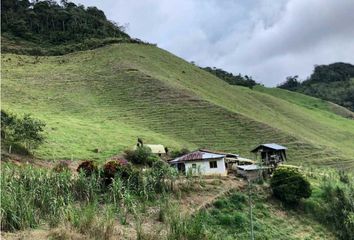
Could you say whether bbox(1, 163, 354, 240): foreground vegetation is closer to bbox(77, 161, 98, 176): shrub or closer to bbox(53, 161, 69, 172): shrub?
bbox(77, 161, 98, 176): shrub

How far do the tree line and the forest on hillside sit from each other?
75602 millimetres

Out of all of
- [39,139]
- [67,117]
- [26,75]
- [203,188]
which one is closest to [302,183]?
[203,188]

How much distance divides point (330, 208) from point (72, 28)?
290 ft

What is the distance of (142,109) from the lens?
233 ft

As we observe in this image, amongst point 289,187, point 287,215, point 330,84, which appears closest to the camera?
point 287,215

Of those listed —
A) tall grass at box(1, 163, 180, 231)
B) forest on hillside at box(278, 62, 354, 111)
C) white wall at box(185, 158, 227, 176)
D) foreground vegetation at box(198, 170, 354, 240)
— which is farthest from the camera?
forest on hillside at box(278, 62, 354, 111)

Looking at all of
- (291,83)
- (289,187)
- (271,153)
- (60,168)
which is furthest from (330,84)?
(60,168)

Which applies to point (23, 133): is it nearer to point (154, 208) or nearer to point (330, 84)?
point (154, 208)

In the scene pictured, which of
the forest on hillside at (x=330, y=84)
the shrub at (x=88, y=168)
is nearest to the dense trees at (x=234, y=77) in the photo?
the forest on hillside at (x=330, y=84)

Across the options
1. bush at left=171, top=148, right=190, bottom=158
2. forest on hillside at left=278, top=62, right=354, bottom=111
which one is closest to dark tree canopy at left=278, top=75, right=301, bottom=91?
forest on hillside at left=278, top=62, right=354, bottom=111

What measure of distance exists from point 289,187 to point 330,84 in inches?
5941

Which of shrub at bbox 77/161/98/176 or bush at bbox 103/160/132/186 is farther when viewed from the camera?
shrub at bbox 77/161/98/176

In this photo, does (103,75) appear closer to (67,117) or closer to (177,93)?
(177,93)

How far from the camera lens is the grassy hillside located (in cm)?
5844
